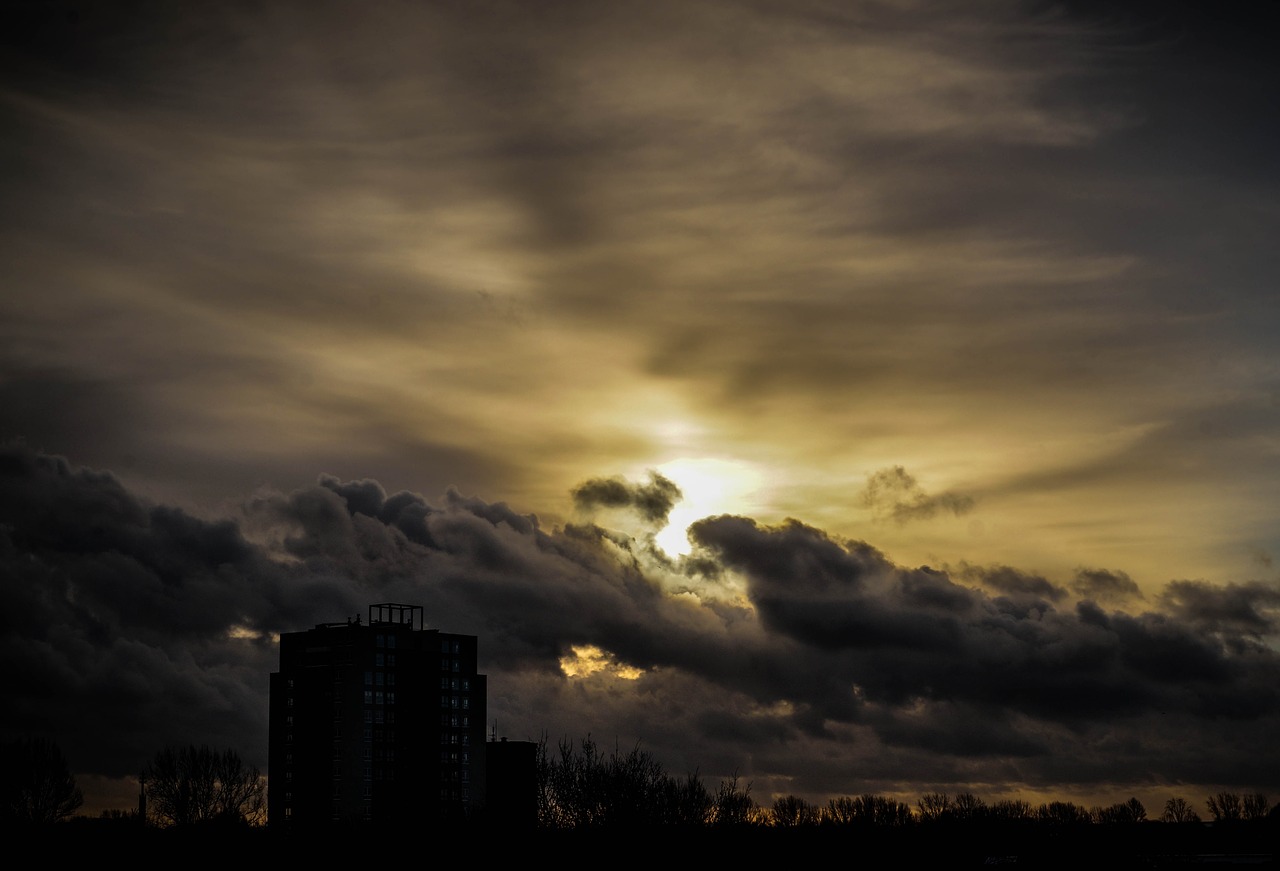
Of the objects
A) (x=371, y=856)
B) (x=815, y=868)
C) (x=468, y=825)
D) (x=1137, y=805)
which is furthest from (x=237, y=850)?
(x=1137, y=805)

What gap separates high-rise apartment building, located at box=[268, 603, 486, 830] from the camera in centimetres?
17862

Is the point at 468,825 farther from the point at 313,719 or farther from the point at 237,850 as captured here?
the point at 313,719

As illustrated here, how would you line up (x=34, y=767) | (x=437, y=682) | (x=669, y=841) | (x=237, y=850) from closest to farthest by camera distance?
(x=237, y=850), (x=669, y=841), (x=34, y=767), (x=437, y=682)

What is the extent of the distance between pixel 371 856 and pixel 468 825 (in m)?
21.8

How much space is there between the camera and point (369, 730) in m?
184

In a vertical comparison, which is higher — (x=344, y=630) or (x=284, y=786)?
(x=344, y=630)

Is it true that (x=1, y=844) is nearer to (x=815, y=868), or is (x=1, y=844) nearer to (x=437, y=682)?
(x=815, y=868)

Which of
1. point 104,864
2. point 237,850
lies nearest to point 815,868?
point 237,850

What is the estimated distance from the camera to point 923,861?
120m

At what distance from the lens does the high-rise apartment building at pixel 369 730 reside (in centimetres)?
17862

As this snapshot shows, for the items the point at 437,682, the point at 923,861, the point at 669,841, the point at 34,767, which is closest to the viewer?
the point at 669,841

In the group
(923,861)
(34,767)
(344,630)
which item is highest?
(344,630)

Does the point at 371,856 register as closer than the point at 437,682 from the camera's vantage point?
Yes

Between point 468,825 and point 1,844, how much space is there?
4324cm
